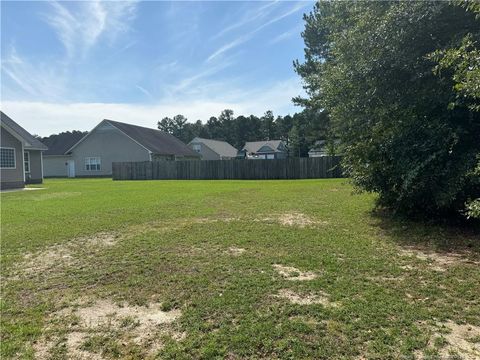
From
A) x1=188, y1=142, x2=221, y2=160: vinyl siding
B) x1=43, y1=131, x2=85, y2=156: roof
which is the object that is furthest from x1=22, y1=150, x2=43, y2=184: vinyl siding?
x1=188, y1=142, x2=221, y2=160: vinyl siding

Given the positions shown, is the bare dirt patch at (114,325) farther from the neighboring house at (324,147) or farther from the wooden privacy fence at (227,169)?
the wooden privacy fence at (227,169)

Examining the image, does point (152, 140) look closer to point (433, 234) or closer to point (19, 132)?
point (19, 132)

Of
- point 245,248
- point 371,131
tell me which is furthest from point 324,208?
point 245,248

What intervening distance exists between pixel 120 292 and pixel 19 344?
3.93 ft

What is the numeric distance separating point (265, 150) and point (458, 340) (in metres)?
59.4

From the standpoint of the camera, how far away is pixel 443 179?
21.7ft

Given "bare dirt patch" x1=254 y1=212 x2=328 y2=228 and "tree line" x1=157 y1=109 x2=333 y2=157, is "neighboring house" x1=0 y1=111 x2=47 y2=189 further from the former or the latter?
"tree line" x1=157 y1=109 x2=333 y2=157

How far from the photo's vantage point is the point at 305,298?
3.88 meters

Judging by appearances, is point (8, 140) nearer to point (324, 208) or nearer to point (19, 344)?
point (324, 208)

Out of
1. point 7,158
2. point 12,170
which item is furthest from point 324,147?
point 7,158

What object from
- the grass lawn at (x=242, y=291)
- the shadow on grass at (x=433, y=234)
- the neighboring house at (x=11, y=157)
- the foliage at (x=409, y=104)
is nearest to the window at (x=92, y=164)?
the neighboring house at (x=11, y=157)

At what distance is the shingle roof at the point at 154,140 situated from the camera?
117 ft

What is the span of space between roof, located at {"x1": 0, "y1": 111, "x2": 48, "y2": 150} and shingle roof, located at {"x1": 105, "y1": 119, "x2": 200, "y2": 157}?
448 inches

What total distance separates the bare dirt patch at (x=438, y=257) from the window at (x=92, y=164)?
35.6m
